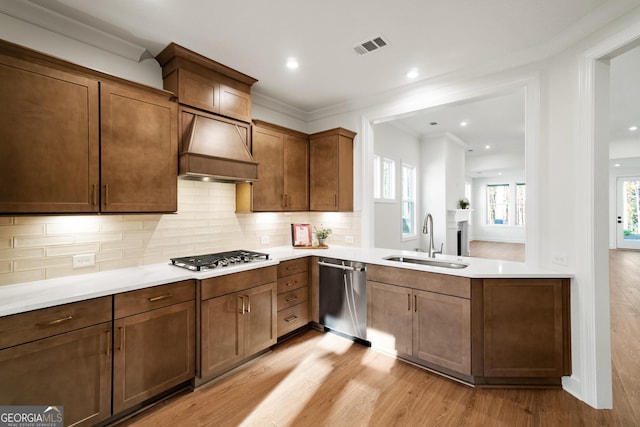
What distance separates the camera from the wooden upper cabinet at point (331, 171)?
363cm

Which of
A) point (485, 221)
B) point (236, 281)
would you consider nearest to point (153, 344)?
point (236, 281)

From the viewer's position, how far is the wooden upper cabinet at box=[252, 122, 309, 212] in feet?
10.6

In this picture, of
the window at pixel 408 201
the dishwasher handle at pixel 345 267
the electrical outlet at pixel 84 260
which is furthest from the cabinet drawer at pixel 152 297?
the window at pixel 408 201

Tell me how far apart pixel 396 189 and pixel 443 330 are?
3.66 m

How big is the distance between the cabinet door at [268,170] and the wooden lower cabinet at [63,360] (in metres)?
1.77

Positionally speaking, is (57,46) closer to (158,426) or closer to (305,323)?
(158,426)

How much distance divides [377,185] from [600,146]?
3.31m

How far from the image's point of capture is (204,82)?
8.78ft

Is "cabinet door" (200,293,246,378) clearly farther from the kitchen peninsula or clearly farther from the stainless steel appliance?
the stainless steel appliance

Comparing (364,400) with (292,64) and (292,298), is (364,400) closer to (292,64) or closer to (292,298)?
Answer: (292,298)

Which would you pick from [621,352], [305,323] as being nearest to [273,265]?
[305,323]

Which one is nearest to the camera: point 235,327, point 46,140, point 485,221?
point 46,140

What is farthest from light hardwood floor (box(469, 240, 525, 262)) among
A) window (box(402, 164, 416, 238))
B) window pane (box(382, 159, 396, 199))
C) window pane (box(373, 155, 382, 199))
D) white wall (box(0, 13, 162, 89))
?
white wall (box(0, 13, 162, 89))

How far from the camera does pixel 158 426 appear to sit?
6.26 ft
